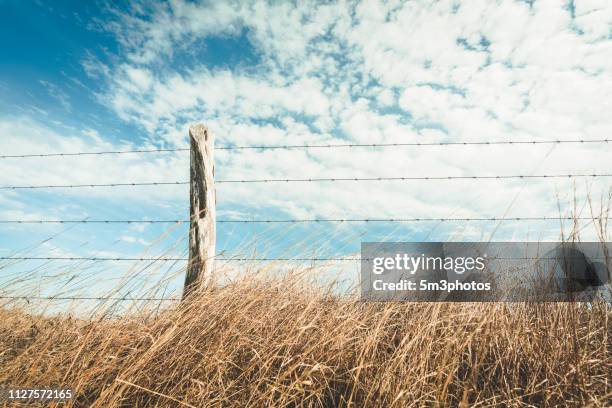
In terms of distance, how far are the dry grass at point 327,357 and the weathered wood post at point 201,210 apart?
404mm

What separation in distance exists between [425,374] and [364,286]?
3.76 feet

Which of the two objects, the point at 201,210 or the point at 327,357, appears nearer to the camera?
the point at 327,357

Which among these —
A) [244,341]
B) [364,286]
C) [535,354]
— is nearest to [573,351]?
[535,354]

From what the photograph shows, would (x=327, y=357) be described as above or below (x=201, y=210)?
below

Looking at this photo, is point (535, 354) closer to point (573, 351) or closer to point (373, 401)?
point (573, 351)

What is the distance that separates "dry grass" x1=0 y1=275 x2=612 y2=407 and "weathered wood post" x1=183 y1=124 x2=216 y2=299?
404mm

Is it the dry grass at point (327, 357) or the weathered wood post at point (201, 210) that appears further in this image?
→ the weathered wood post at point (201, 210)

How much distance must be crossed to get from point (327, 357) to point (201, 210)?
1.73 m

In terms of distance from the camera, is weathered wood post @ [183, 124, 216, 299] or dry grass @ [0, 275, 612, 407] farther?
weathered wood post @ [183, 124, 216, 299]

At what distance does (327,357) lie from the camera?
2.50m

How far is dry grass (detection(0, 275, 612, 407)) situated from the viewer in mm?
2232

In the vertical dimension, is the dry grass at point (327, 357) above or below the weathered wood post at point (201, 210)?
below

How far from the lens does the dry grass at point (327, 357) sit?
2.23m

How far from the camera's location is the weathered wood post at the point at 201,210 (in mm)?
3494
